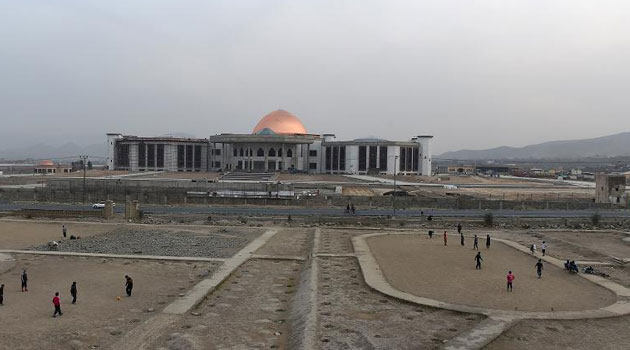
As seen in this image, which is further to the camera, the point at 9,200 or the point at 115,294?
the point at 9,200

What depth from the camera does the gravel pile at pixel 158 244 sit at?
3109cm

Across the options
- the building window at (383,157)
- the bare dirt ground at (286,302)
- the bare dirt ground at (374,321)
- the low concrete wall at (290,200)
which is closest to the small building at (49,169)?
the low concrete wall at (290,200)

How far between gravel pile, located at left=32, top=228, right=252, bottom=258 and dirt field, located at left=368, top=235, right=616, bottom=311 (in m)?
9.37

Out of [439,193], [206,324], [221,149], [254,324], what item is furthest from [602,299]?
[221,149]

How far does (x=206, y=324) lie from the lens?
17438 millimetres

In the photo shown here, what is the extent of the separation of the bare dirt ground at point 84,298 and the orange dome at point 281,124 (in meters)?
89.9

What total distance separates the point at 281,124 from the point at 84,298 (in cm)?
9977

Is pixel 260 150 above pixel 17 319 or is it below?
above

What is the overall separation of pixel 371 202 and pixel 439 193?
1292cm

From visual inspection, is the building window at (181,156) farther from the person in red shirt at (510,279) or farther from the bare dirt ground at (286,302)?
the person in red shirt at (510,279)

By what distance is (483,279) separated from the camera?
77.3 feet

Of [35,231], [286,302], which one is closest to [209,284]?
[286,302]

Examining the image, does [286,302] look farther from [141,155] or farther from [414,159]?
[141,155]

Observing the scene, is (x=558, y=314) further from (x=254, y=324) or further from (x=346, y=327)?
(x=254, y=324)
